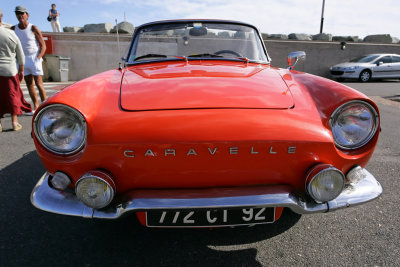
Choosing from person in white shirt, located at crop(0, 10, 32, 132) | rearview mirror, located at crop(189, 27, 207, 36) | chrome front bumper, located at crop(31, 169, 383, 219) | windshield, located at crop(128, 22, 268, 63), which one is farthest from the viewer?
person in white shirt, located at crop(0, 10, 32, 132)

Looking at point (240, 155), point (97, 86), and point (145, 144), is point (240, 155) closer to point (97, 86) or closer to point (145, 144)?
point (145, 144)

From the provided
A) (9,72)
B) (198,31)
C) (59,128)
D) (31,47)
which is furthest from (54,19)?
(59,128)

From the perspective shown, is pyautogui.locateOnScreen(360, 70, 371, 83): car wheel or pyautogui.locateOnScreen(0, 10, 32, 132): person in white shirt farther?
pyautogui.locateOnScreen(360, 70, 371, 83): car wheel

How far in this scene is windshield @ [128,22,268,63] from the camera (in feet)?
9.18

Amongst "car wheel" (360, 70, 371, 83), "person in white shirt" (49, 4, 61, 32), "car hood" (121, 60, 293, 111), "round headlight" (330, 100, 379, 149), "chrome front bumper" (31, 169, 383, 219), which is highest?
"person in white shirt" (49, 4, 61, 32)

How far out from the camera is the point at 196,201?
1.38 meters

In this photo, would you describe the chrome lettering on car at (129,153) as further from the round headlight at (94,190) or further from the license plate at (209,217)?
the license plate at (209,217)

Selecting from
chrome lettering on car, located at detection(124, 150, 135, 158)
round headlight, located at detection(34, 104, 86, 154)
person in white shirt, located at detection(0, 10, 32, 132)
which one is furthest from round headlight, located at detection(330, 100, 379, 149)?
person in white shirt, located at detection(0, 10, 32, 132)

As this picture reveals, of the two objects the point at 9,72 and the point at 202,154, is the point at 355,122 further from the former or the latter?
the point at 9,72

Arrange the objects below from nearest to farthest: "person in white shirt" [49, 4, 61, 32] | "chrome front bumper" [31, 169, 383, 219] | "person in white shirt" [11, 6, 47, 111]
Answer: "chrome front bumper" [31, 169, 383, 219]
"person in white shirt" [11, 6, 47, 111]
"person in white shirt" [49, 4, 61, 32]

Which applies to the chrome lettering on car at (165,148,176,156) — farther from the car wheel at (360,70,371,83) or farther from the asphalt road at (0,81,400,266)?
the car wheel at (360,70,371,83)

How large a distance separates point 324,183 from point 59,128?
1.35 metres

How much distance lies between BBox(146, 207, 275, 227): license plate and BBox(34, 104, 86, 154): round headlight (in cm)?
52

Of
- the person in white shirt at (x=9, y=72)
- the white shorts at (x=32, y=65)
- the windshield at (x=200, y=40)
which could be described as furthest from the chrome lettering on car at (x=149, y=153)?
the white shorts at (x=32, y=65)
